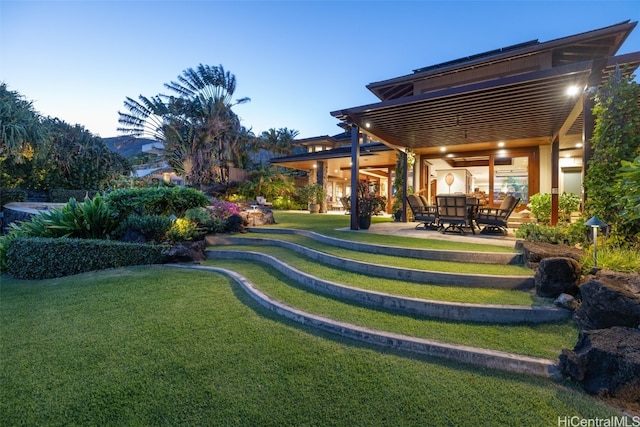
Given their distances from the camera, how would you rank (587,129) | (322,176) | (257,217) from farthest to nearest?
(322,176), (257,217), (587,129)

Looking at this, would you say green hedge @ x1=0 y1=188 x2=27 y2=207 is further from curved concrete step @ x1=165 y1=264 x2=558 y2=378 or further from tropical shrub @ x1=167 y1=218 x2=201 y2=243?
curved concrete step @ x1=165 y1=264 x2=558 y2=378

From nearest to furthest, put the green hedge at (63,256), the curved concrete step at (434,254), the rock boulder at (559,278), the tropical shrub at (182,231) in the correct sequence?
1. the rock boulder at (559,278)
2. the curved concrete step at (434,254)
3. the green hedge at (63,256)
4. the tropical shrub at (182,231)

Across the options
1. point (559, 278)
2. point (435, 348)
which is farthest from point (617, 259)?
point (435, 348)

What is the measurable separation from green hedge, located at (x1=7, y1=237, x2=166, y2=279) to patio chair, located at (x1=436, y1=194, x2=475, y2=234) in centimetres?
781

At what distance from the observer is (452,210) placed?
7.65 m

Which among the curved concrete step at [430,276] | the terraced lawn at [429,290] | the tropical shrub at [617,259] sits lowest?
the terraced lawn at [429,290]

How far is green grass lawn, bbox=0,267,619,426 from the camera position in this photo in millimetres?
1999

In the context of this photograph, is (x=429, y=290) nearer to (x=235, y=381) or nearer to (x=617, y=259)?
(x=617, y=259)

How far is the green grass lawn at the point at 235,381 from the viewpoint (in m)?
2.00

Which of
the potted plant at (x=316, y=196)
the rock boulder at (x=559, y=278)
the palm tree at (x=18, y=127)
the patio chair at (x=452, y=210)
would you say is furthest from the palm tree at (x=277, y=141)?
the rock boulder at (x=559, y=278)

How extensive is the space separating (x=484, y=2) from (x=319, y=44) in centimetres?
1123

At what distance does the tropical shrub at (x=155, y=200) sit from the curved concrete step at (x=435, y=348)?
6408 millimetres

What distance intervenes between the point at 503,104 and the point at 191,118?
18.2 m

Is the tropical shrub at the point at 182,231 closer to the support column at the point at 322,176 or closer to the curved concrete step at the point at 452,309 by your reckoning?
the curved concrete step at the point at 452,309
